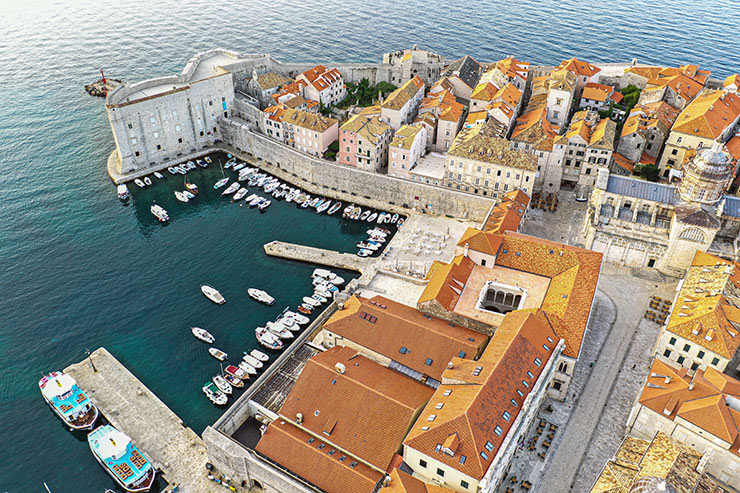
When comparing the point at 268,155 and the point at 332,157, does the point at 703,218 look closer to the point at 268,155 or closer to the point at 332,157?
the point at 332,157

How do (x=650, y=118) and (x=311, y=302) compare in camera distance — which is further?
(x=650, y=118)

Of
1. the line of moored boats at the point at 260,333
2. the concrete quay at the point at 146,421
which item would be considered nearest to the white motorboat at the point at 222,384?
the line of moored boats at the point at 260,333

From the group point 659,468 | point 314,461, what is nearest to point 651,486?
point 659,468

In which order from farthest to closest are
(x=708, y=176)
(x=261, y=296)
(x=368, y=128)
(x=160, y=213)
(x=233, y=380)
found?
(x=368, y=128), (x=160, y=213), (x=261, y=296), (x=708, y=176), (x=233, y=380)

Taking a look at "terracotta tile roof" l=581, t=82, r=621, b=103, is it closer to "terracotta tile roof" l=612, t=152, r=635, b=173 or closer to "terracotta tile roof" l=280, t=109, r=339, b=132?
"terracotta tile roof" l=612, t=152, r=635, b=173

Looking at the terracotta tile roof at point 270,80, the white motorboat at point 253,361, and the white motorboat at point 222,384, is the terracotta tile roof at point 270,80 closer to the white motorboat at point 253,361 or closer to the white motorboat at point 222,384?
the white motorboat at point 253,361

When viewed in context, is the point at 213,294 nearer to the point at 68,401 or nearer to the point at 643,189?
the point at 68,401

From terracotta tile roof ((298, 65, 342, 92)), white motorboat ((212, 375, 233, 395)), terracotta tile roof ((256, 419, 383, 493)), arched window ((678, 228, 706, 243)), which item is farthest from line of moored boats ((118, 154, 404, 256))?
terracotta tile roof ((256, 419, 383, 493))

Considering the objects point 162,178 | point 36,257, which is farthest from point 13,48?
point 36,257
